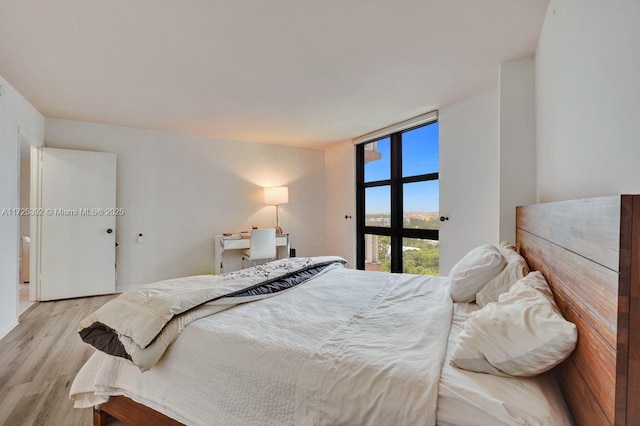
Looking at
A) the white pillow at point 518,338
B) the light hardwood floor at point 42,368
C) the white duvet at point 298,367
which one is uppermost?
the white pillow at point 518,338

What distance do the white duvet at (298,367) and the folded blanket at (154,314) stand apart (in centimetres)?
6

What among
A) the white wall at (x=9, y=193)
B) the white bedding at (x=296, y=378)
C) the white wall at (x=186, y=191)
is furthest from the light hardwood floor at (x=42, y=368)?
the white wall at (x=186, y=191)

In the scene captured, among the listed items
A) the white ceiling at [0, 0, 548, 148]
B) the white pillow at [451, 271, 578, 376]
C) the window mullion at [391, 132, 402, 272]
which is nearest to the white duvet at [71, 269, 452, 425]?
the white pillow at [451, 271, 578, 376]

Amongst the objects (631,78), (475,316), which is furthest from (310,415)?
(631,78)

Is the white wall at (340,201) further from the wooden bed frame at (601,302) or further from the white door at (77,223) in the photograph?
the wooden bed frame at (601,302)

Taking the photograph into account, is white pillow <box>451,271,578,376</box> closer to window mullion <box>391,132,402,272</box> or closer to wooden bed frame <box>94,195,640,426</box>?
wooden bed frame <box>94,195,640,426</box>

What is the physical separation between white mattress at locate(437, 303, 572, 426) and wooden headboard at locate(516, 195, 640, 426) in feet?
0.21

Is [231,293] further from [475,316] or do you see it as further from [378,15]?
[378,15]

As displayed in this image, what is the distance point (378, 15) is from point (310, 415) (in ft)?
6.75

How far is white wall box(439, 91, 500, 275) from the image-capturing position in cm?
292

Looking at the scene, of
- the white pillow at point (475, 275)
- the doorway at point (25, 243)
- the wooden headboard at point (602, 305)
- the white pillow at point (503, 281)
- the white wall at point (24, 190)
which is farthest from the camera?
the white wall at point (24, 190)

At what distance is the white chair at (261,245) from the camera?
4309 millimetres

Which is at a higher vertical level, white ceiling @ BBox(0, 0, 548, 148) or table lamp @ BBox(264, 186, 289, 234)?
white ceiling @ BBox(0, 0, 548, 148)

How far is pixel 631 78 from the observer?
94 centimetres
